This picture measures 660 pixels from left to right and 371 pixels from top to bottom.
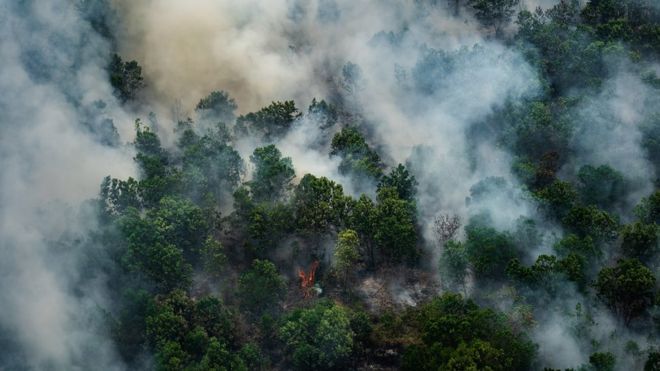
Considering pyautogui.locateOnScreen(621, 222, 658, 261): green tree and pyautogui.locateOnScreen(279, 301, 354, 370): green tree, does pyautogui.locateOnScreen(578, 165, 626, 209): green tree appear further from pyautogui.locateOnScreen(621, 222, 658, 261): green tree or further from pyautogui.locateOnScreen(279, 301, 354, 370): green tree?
pyautogui.locateOnScreen(279, 301, 354, 370): green tree

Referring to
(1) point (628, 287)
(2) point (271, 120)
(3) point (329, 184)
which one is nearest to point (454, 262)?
(3) point (329, 184)

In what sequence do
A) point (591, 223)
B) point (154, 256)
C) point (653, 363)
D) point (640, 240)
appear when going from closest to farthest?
point (653, 363) → point (640, 240) → point (154, 256) → point (591, 223)

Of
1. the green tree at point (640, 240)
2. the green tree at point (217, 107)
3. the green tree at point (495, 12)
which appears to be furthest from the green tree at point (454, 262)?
the green tree at point (495, 12)

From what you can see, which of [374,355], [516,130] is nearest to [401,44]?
[516,130]

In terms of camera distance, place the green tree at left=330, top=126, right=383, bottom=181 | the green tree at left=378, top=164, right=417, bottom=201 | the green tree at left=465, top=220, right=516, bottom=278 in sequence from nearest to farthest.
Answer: the green tree at left=465, top=220, right=516, bottom=278
the green tree at left=378, top=164, right=417, bottom=201
the green tree at left=330, top=126, right=383, bottom=181

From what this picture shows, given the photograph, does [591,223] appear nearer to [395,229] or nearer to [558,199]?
[558,199]

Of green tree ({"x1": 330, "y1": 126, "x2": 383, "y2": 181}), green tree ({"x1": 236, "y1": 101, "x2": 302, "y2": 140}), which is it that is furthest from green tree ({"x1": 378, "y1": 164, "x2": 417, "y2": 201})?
green tree ({"x1": 236, "y1": 101, "x2": 302, "y2": 140})
